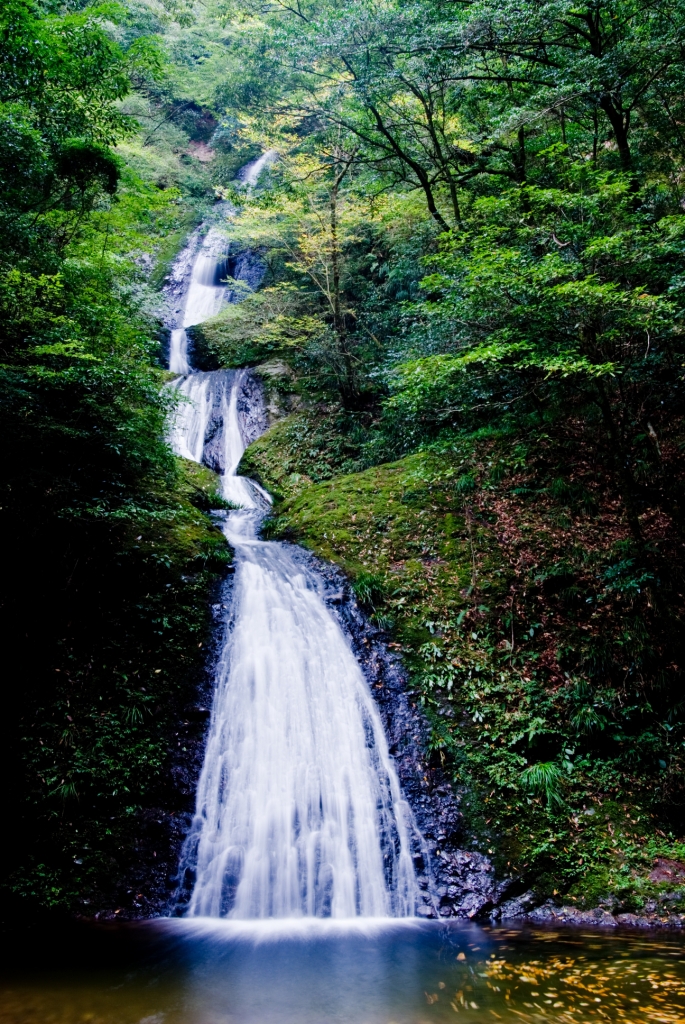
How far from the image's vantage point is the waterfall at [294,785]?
527 centimetres

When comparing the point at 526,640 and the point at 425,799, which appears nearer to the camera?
the point at 425,799

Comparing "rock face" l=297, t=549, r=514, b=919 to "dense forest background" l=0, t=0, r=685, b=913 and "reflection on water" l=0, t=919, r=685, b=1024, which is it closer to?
"dense forest background" l=0, t=0, r=685, b=913

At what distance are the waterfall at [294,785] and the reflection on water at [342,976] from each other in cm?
32

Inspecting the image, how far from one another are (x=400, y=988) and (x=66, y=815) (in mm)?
3538

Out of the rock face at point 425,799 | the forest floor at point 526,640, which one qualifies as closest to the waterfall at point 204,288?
the forest floor at point 526,640

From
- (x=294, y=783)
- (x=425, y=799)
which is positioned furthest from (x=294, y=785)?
(x=425, y=799)

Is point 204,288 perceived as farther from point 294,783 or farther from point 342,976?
point 342,976

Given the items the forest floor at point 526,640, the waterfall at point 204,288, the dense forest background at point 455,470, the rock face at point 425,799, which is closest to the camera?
the rock face at point 425,799

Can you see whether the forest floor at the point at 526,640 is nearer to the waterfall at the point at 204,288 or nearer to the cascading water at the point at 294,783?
the cascading water at the point at 294,783

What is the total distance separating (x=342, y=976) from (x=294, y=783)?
2081mm

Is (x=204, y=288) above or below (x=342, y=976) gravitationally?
above

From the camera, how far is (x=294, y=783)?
598 centimetres

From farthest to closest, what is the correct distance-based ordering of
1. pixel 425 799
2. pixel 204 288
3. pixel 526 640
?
pixel 204 288, pixel 526 640, pixel 425 799

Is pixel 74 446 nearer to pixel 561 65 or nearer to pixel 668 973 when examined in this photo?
pixel 668 973
